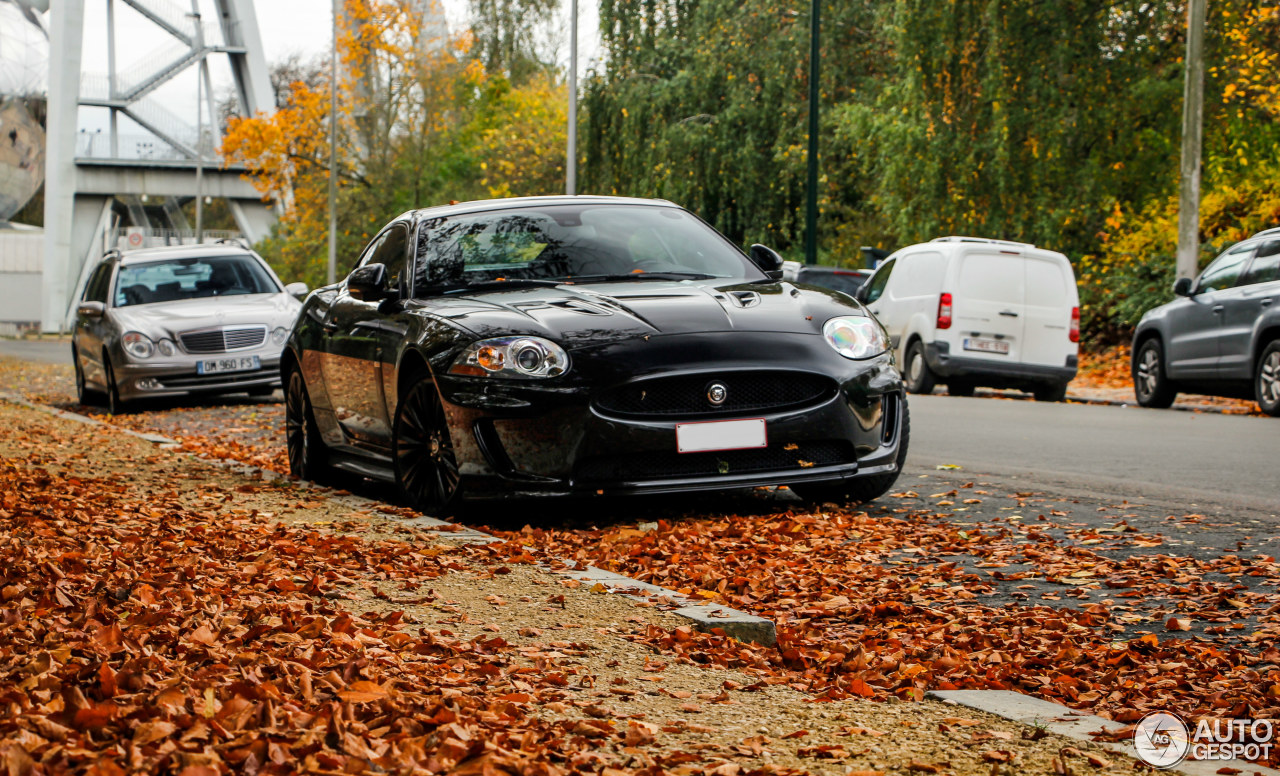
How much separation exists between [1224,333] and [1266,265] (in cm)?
80

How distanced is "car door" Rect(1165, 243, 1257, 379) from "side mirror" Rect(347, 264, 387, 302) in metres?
10.5

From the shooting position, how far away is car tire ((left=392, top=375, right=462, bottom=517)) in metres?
7.43

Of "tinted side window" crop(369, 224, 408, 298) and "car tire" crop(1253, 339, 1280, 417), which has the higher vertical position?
"tinted side window" crop(369, 224, 408, 298)

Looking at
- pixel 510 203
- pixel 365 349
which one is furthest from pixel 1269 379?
pixel 365 349

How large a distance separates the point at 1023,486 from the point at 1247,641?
4.05 metres

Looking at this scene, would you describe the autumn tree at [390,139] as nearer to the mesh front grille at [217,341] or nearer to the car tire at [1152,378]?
the mesh front grille at [217,341]

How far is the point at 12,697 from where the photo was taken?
3529 millimetres

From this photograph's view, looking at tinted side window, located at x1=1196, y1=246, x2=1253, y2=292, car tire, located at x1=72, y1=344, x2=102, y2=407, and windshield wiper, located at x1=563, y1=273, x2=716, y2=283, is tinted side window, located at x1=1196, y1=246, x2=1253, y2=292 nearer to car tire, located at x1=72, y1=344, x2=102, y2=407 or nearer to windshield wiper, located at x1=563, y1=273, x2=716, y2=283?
windshield wiper, located at x1=563, y1=273, x2=716, y2=283

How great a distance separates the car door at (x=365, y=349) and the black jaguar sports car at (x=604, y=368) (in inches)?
1.2

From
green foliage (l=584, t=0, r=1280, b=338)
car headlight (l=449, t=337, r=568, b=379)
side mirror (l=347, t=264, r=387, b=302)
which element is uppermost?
green foliage (l=584, t=0, r=1280, b=338)

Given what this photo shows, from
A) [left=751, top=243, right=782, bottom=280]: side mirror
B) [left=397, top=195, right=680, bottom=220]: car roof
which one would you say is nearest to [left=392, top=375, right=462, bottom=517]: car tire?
[left=397, top=195, right=680, bottom=220]: car roof

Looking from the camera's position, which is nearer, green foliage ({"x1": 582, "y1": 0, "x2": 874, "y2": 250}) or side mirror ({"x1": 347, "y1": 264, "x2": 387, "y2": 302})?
side mirror ({"x1": 347, "y1": 264, "x2": 387, "y2": 302})

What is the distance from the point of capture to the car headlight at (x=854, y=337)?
7410 mm

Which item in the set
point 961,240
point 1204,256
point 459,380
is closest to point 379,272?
point 459,380
